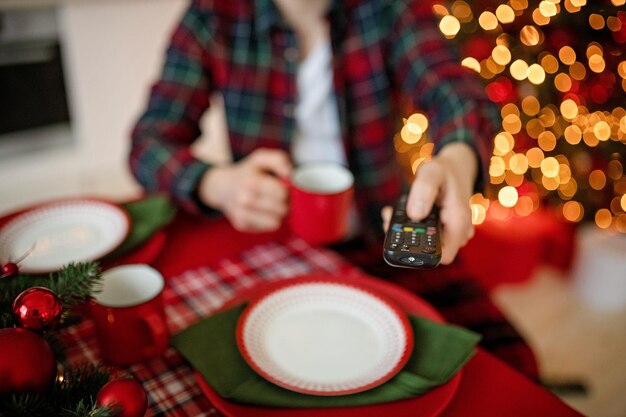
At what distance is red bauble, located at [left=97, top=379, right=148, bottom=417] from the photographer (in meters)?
0.45

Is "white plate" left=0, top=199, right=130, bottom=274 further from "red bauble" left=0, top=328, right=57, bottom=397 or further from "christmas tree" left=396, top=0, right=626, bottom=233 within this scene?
"christmas tree" left=396, top=0, right=626, bottom=233

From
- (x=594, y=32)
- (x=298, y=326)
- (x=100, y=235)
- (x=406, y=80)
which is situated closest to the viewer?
(x=298, y=326)

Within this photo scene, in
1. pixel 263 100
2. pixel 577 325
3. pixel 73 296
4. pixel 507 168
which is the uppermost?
pixel 263 100

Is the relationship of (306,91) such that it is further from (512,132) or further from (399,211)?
(512,132)

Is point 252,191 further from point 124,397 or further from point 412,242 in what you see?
point 124,397

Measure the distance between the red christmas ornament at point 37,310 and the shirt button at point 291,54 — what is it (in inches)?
30.4

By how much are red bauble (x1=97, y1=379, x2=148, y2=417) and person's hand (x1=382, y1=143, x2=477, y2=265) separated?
348 millimetres

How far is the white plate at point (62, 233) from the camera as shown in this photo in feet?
2.53

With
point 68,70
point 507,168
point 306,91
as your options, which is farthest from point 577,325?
point 68,70

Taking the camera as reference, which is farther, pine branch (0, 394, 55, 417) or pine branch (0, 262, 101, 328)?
pine branch (0, 262, 101, 328)

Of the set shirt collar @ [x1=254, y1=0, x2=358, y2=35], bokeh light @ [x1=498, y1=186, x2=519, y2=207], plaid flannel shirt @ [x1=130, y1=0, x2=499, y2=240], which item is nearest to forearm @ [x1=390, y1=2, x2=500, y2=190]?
plaid flannel shirt @ [x1=130, y1=0, x2=499, y2=240]

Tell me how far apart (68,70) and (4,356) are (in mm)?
2098

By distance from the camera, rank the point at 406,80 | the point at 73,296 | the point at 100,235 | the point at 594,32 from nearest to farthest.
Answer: the point at 73,296
the point at 100,235
the point at 406,80
the point at 594,32

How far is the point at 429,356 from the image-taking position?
0.61 m
